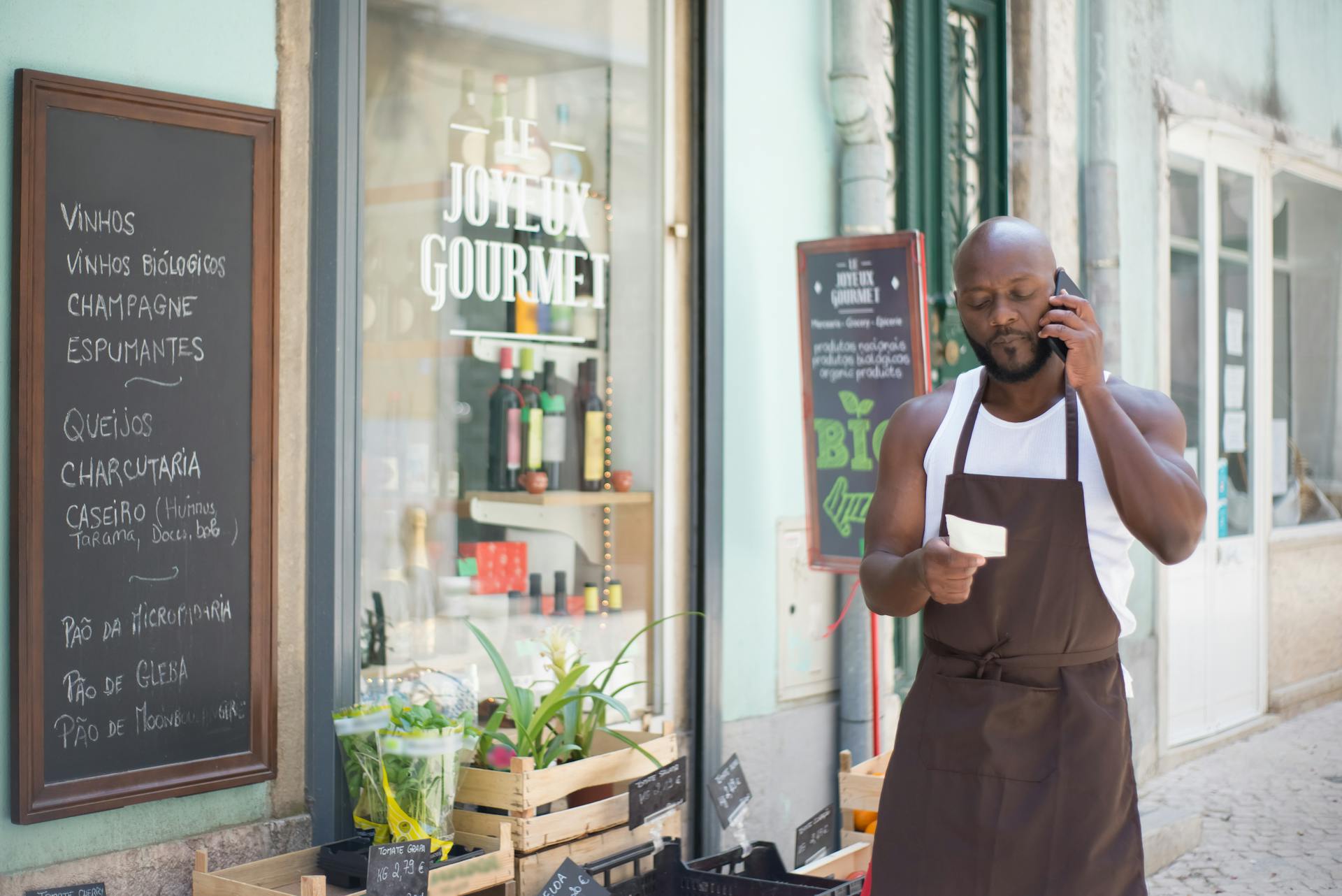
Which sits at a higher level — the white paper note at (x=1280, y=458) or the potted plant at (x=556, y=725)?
the white paper note at (x=1280, y=458)

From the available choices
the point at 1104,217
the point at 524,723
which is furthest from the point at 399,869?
the point at 1104,217

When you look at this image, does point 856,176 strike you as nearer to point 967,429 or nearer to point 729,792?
point 729,792

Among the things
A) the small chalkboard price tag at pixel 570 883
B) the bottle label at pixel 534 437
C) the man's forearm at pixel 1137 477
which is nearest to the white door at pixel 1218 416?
the bottle label at pixel 534 437

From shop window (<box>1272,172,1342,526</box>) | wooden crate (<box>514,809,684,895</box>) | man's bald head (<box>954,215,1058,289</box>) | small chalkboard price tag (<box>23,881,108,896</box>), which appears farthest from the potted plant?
shop window (<box>1272,172,1342,526</box>)

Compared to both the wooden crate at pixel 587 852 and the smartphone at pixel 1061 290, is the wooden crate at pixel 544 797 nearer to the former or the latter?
the wooden crate at pixel 587 852

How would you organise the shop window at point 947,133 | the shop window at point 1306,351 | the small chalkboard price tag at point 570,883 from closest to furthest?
the small chalkboard price tag at point 570,883, the shop window at point 947,133, the shop window at point 1306,351

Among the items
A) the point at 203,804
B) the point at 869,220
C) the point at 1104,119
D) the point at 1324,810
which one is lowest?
the point at 1324,810

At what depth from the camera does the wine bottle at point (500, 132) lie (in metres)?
4.56

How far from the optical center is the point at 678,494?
4.92 metres

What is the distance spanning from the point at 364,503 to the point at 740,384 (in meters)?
1.57

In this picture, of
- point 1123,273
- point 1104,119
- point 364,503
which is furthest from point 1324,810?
point 364,503

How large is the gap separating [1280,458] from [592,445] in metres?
6.01

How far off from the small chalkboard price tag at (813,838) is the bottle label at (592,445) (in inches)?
56.0

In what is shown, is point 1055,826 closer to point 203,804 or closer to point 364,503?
point 203,804
